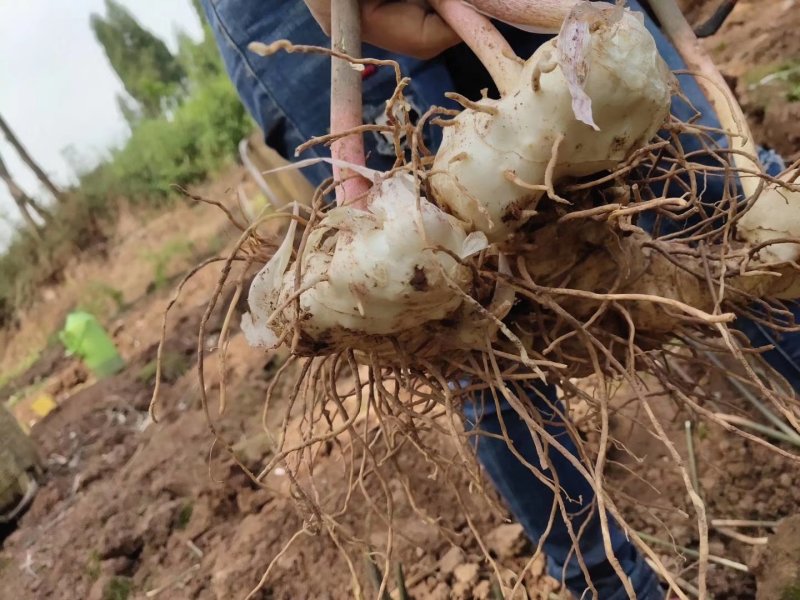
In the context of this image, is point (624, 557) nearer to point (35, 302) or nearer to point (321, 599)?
point (321, 599)

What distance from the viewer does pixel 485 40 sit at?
2.29ft

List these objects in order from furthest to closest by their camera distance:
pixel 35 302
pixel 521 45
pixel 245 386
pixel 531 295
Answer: pixel 35 302, pixel 245 386, pixel 521 45, pixel 531 295

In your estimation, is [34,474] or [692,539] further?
[34,474]

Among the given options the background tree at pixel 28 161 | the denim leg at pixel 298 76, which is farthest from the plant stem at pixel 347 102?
the background tree at pixel 28 161

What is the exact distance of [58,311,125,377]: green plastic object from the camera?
429 centimetres

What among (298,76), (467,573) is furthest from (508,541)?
(298,76)

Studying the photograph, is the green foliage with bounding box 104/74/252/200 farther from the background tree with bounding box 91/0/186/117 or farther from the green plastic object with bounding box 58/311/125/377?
the green plastic object with bounding box 58/311/125/377

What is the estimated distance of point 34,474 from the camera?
2.94m

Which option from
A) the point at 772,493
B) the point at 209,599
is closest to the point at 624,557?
the point at 772,493

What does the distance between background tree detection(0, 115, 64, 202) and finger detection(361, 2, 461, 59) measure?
9300 millimetres

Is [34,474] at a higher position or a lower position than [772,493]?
higher

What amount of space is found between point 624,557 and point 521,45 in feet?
2.76

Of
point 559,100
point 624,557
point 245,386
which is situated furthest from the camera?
point 245,386

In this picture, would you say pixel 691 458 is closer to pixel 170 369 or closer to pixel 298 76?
pixel 298 76
